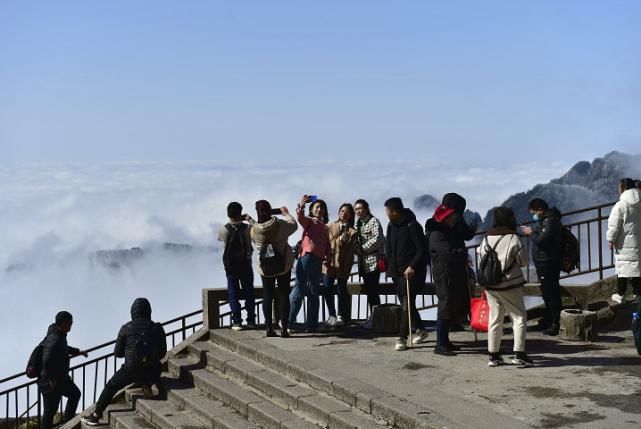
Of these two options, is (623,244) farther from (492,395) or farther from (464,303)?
(492,395)

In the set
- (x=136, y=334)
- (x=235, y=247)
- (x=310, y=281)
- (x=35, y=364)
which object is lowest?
(x=35, y=364)

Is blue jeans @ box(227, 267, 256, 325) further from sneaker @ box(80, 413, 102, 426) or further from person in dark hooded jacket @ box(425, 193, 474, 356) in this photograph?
person in dark hooded jacket @ box(425, 193, 474, 356)

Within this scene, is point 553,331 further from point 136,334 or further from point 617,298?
point 136,334

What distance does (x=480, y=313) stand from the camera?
34.1ft

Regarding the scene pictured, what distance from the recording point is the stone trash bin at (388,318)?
12.2m

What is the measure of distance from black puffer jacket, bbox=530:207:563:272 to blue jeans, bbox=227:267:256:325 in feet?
12.9

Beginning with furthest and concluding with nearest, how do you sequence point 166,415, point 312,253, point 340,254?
1. point 340,254
2. point 312,253
3. point 166,415

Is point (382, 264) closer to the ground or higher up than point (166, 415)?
higher up

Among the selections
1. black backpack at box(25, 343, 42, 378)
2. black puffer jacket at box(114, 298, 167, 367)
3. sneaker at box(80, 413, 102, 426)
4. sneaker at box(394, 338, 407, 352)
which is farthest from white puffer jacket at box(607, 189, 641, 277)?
black backpack at box(25, 343, 42, 378)

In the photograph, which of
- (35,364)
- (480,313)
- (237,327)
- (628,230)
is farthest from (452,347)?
(35,364)

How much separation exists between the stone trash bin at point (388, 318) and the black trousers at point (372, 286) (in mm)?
532

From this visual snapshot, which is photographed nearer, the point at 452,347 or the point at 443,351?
the point at 443,351

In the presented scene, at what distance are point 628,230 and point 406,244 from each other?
9.73ft

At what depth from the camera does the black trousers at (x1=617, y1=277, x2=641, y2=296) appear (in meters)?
11.7
